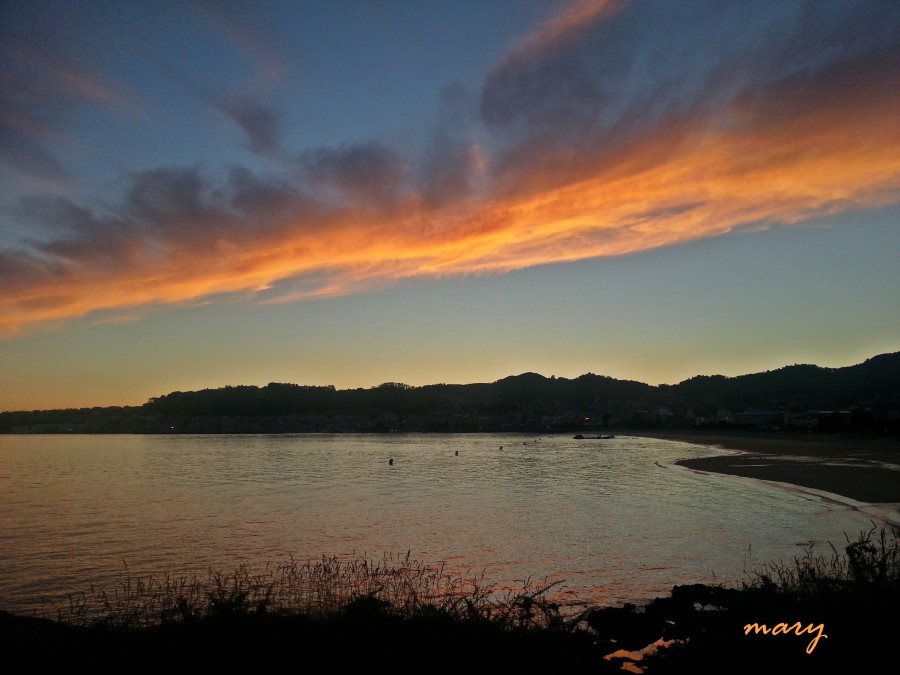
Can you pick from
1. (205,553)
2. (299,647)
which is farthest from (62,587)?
(299,647)

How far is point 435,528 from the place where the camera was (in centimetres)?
2953

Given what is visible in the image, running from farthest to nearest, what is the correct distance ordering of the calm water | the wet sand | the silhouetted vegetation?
1. the wet sand
2. the calm water
3. the silhouetted vegetation

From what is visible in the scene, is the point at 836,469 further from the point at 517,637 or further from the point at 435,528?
the point at 517,637

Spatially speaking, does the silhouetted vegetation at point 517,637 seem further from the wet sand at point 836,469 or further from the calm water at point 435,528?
the wet sand at point 836,469

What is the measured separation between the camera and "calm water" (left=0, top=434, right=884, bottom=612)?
2047 centimetres

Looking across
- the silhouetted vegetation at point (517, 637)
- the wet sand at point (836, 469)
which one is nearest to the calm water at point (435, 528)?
the wet sand at point (836, 469)

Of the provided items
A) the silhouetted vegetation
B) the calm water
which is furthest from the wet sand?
the silhouetted vegetation

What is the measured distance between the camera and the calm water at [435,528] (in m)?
20.5

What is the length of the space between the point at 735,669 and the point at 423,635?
4.48m

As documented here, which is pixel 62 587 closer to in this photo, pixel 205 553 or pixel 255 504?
pixel 205 553

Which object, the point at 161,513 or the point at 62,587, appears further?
the point at 161,513

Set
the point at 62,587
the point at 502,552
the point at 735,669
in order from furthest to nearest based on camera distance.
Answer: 1. the point at 502,552
2. the point at 62,587
3. the point at 735,669

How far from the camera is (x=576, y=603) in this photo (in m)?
16.2

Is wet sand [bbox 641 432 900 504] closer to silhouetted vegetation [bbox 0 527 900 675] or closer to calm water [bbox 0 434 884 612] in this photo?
calm water [bbox 0 434 884 612]
